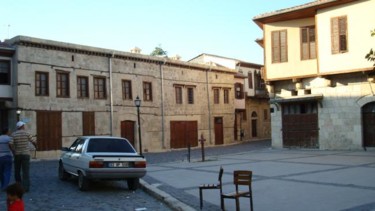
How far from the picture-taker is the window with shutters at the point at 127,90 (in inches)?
1155

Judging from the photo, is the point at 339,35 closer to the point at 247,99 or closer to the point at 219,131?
the point at 219,131

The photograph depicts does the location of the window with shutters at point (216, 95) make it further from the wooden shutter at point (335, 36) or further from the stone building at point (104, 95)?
the wooden shutter at point (335, 36)

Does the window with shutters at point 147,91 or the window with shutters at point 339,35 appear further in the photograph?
the window with shutters at point 147,91

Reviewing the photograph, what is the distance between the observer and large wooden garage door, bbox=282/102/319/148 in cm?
2566

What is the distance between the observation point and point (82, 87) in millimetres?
26891

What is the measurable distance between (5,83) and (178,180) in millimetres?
15072

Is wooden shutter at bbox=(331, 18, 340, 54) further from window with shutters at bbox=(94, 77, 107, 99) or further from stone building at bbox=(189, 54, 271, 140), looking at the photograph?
stone building at bbox=(189, 54, 271, 140)

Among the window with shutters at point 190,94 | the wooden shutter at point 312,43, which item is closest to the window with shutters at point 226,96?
the window with shutters at point 190,94

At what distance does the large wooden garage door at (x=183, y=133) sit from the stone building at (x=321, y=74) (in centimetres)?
873

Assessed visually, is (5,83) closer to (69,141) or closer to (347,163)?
(69,141)

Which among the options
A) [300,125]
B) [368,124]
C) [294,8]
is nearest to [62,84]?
[294,8]

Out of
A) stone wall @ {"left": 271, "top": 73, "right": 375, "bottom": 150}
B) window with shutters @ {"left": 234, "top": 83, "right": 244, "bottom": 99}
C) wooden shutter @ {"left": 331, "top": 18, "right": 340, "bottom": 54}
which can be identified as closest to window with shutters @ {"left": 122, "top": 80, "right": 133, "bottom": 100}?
stone wall @ {"left": 271, "top": 73, "right": 375, "bottom": 150}

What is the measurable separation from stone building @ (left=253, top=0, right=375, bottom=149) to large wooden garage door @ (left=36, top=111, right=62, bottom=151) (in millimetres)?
13704

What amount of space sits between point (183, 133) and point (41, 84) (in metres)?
13.0
